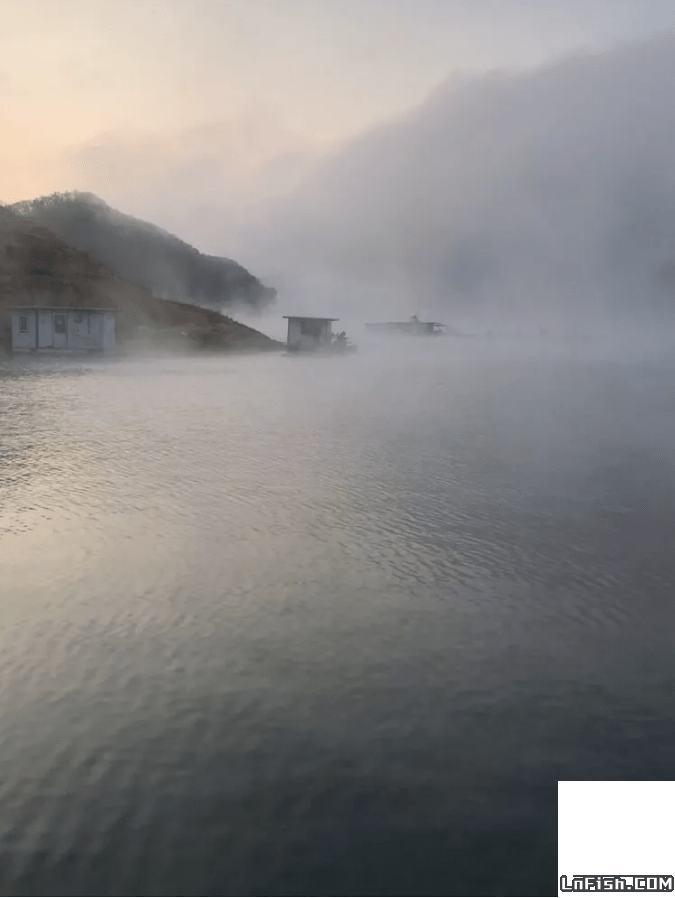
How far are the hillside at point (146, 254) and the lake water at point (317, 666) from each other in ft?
353

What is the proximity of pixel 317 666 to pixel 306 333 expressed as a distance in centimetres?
7686

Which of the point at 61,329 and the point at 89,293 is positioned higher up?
the point at 89,293

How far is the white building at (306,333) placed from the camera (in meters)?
85.2

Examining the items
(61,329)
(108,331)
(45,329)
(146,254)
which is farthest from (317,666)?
(146,254)

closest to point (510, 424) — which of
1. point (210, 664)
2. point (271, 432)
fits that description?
point (271, 432)

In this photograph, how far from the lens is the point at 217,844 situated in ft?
23.6

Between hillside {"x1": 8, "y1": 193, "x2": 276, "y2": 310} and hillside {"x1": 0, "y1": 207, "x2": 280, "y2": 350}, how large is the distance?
2794cm

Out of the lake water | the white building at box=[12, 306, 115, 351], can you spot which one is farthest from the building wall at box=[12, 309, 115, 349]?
the lake water

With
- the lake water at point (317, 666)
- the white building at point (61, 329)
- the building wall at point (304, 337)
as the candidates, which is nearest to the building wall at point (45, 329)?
the white building at point (61, 329)

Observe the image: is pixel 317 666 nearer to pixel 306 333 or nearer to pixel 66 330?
pixel 66 330

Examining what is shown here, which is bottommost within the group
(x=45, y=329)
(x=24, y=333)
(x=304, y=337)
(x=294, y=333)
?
(x=24, y=333)

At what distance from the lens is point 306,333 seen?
85.8 meters

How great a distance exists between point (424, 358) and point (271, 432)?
226ft

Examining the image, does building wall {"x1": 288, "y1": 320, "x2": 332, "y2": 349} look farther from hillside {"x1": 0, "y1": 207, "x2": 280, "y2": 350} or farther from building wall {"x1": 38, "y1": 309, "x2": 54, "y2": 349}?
building wall {"x1": 38, "y1": 309, "x2": 54, "y2": 349}
